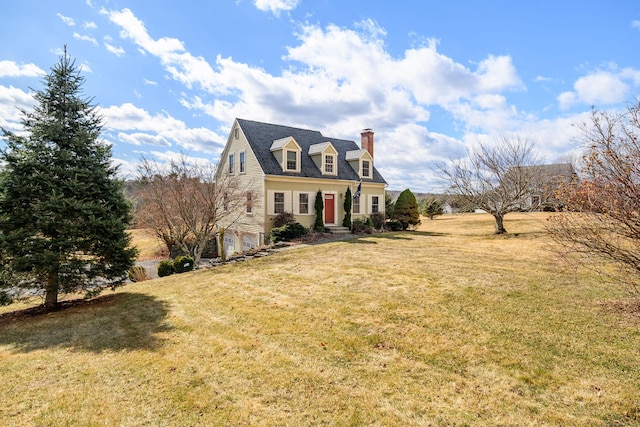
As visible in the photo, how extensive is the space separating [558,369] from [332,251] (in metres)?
10.6

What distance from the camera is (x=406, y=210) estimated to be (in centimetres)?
2538

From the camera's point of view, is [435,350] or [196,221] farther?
[196,221]

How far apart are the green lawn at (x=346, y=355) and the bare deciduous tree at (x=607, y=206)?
4.57 ft

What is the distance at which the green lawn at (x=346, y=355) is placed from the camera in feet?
14.0

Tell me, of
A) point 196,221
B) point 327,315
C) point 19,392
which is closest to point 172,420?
point 19,392

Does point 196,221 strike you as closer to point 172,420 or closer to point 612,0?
point 172,420

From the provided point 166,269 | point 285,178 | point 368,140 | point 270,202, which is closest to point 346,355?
point 166,269

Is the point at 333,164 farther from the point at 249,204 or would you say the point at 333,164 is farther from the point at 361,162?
the point at 249,204

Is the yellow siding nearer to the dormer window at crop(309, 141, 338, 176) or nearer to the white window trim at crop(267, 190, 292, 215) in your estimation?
the white window trim at crop(267, 190, 292, 215)

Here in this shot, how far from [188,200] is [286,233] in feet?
18.3

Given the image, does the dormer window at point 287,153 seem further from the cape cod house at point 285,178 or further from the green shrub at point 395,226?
the green shrub at point 395,226

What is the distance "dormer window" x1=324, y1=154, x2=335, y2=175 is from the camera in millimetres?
23006

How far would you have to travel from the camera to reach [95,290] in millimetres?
11000

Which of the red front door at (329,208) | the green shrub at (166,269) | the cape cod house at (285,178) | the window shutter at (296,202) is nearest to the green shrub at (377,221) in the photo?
the cape cod house at (285,178)
